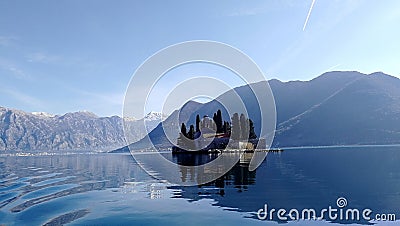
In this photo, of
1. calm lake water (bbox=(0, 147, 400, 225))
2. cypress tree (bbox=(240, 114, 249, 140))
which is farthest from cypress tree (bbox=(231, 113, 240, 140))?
calm lake water (bbox=(0, 147, 400, 225))

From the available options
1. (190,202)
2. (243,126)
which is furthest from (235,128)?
(190,202)

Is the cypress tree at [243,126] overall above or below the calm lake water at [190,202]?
above

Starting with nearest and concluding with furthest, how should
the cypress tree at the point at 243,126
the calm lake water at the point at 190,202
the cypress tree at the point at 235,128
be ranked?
the calm lake water at the point at 190,202 → the cypress tree at the point at 235,128 → the cypress tree at the point at 243,126

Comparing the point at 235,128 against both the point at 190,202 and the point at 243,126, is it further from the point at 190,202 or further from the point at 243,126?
the point at 190,202

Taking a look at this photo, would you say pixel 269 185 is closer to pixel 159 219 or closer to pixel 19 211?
pixel 159 219

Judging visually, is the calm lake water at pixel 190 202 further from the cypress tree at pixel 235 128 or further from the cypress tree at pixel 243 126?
the cypress tree at pixel 243 126

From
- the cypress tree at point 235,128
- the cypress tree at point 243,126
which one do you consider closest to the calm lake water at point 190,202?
the cypress tree at point 235,128

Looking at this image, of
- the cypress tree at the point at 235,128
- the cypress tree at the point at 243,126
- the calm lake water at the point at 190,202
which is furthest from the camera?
the cypress tree at the point at 243,126

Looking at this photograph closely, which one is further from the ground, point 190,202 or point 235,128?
point 235,128

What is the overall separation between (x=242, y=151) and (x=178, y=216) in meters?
153

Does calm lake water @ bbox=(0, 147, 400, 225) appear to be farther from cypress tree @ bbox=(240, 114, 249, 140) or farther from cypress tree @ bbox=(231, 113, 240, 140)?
cypress tree @ bbox=(240, 114, 249, 140)

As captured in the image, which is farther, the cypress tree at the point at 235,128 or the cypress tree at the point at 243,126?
the cypress tree at the point at 243,126

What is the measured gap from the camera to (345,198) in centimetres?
4319

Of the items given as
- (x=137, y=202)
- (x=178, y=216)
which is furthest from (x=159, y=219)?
(x=137, y=202)
